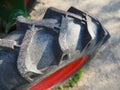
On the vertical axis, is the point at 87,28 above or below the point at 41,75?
above

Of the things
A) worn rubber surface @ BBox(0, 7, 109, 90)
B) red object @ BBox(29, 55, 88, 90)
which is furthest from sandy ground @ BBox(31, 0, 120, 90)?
worn rubber surface @ BBox(0, 7, 109, 90)

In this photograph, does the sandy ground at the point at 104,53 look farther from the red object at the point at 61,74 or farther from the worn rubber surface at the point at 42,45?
the worn rubber surface at the point at 42,45

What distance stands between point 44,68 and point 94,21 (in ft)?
1.04

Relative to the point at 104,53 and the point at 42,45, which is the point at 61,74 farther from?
the point at 104,53

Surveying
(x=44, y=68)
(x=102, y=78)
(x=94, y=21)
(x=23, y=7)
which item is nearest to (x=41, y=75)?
(x=44, y=68)

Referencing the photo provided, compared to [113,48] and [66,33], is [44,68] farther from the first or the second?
[113,48]

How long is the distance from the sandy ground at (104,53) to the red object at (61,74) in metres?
0.22

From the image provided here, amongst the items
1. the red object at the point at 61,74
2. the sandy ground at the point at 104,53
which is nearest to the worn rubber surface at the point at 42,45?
the red object at the point at 61,74

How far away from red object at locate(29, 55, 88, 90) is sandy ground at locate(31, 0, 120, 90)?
8.7 inches

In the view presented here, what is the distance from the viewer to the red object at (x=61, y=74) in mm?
1493

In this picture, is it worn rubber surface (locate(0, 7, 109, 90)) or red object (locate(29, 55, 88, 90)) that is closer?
worn rubber surface (locate(0, 7, 109, 90))

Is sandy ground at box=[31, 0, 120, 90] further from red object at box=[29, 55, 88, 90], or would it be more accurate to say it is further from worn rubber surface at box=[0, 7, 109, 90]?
worn rubber surface at box=[0, 7, 109, 90]

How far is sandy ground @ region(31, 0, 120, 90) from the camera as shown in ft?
6.14

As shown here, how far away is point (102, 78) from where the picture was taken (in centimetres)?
190
